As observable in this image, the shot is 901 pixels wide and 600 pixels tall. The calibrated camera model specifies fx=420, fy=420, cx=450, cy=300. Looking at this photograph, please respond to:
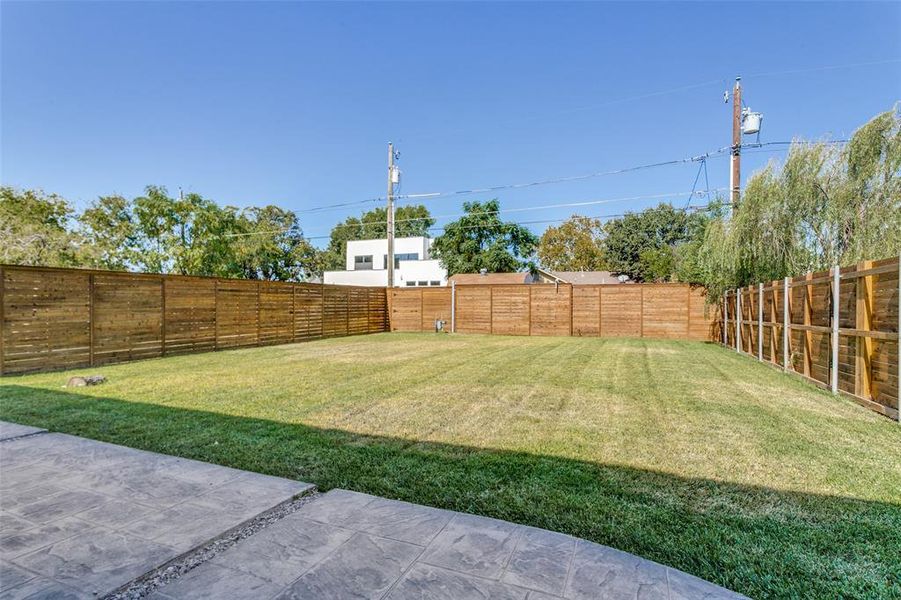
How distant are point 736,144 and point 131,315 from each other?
16.0m

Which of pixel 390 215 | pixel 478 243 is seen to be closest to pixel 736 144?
pixel 390 215

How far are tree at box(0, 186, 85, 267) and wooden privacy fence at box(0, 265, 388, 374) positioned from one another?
1083 centimetres

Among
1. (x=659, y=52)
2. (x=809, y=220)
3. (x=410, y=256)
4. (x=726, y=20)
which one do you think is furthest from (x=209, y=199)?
(x=809, y=220)

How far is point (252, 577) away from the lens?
5.43 ft

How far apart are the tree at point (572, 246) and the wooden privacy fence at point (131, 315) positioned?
91.4 feet

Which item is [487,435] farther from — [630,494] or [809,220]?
[809,220]

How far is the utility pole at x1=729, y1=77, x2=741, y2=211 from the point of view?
12070mm

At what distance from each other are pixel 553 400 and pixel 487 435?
1.57 meters

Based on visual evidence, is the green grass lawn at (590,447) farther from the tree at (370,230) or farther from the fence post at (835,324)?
the tree at (370,230)

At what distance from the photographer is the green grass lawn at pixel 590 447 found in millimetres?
1894

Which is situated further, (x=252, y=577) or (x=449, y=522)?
(x=449, y=522)

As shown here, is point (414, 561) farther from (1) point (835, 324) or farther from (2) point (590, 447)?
(1) point (835, 324)

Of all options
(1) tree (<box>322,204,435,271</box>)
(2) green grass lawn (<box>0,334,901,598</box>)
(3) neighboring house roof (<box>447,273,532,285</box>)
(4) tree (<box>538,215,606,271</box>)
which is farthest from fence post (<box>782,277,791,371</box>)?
(1) tree (<box>322,204,435,271</box>)

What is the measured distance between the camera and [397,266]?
3112 cm
